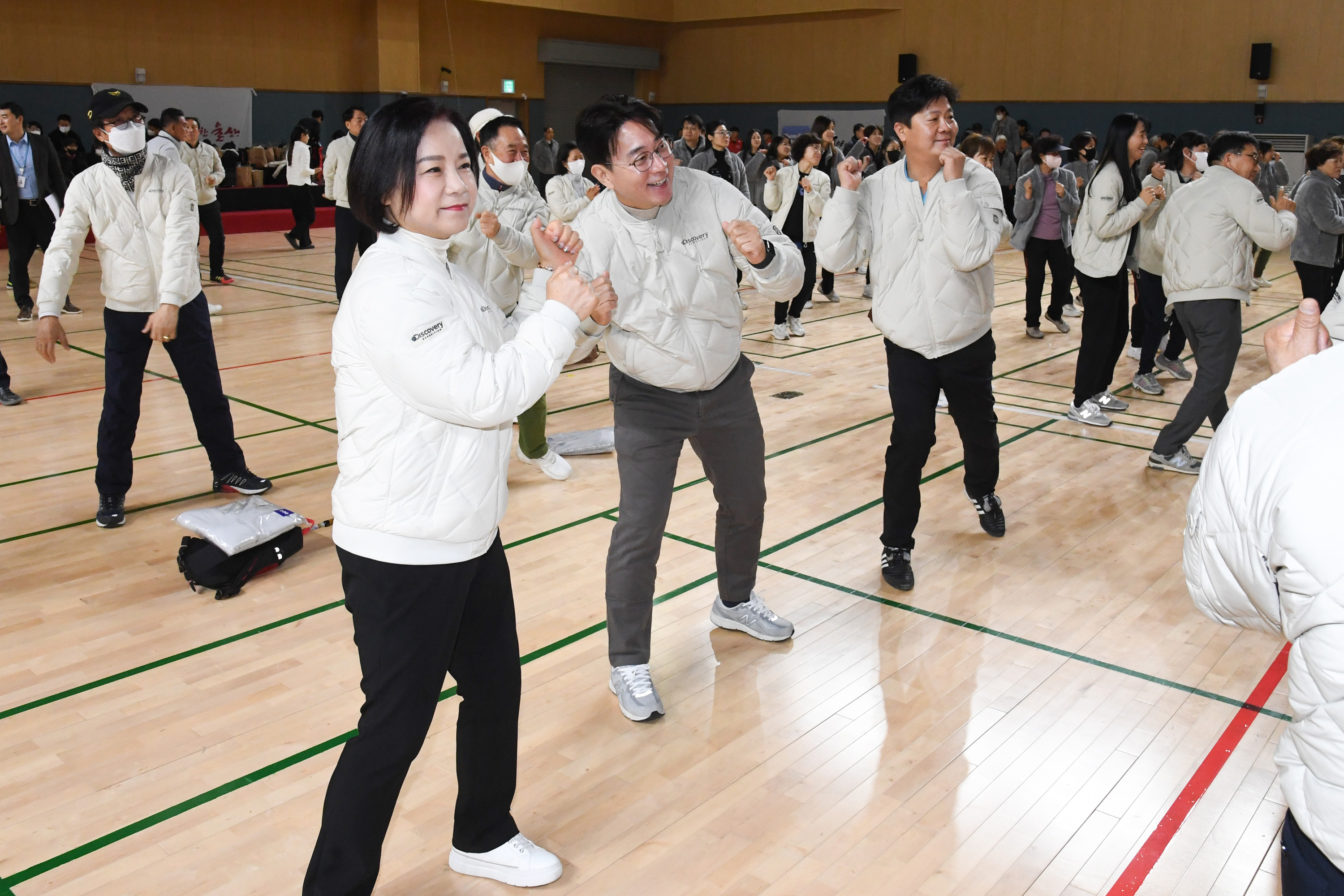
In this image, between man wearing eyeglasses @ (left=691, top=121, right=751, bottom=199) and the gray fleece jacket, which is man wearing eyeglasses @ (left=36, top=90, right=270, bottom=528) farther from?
man wearing eyeglasses @ (left=691, top=121, right=751, bottom=199)

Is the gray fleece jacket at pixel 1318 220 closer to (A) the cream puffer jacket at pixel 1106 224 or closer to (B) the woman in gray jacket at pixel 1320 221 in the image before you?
(B) the woman in gray jacket at pixel 1320 221

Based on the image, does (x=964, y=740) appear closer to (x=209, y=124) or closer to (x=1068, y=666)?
(x=1068, y=666)

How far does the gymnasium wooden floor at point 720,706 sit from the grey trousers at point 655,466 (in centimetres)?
33

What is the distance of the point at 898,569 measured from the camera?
12.8 feet

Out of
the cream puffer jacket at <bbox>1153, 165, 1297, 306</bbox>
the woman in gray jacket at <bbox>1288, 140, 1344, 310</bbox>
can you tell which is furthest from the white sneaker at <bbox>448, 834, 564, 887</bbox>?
the woman in gray jacket at <bbox>1288, 140, 1344, 310</bbox>

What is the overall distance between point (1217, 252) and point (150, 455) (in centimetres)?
513

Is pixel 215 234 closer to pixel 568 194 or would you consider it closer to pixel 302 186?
pixel 302 186

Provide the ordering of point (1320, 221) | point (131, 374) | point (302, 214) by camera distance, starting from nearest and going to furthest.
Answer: point (131, 374)
point (1320, 221)
point (302, 214)

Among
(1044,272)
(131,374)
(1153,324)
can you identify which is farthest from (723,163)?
(131,374)

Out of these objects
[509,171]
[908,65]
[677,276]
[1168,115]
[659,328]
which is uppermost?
[908,65]

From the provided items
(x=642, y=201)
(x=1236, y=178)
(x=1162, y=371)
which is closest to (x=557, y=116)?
(x=1162, y=371)

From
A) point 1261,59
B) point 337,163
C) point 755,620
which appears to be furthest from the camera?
point 1261,59

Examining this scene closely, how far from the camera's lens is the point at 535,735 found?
294cm

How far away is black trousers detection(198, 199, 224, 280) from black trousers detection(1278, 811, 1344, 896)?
10.3m
